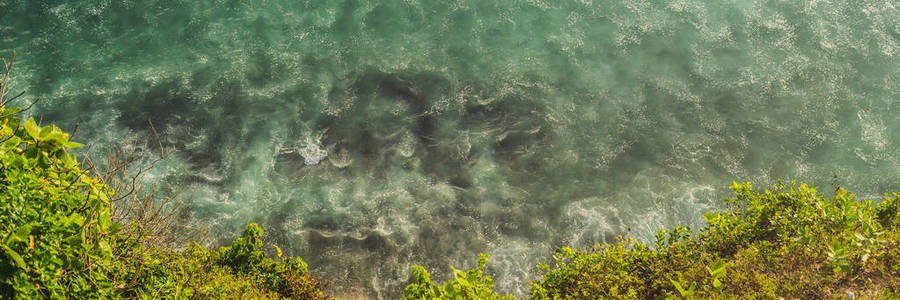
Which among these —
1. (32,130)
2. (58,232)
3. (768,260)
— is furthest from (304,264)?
(768,260)

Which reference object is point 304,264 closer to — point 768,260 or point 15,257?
point 15,257

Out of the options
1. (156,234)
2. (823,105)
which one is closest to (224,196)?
(156,234)

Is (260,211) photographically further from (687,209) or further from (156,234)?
(687,209)

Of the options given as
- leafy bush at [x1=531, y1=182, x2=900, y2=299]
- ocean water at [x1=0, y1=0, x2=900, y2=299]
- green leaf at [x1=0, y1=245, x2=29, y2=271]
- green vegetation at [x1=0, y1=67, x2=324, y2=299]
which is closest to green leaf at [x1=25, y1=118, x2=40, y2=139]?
green vegetation at [x1=0, y1=67, x2=324, y2=299]

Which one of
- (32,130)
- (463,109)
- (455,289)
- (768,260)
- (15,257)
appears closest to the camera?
(15,257)

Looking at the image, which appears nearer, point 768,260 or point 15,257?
point 15,257

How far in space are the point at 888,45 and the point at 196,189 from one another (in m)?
16.8

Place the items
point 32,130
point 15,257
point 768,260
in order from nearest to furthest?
point 15,257 < point 32,130 < point 768,260

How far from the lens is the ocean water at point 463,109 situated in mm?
11656

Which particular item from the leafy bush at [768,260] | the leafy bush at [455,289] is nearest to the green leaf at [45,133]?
the leafy bush at [455,289]

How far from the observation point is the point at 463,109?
13.3 metres

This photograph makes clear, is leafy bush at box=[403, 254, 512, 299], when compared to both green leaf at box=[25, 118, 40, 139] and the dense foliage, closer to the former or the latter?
the dense foliage

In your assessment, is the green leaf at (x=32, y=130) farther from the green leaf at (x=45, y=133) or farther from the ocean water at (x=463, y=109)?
the ocean water at (x=463, y=109)

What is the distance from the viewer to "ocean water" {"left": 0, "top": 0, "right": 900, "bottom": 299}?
38.2ft
